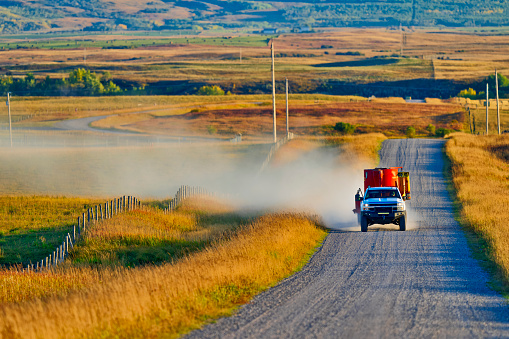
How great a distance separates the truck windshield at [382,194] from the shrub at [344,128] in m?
66.2

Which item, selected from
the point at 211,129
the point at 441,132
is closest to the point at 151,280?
the point at 211,129

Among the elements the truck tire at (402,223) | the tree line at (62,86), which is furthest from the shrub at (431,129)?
the tree line at (62,86)

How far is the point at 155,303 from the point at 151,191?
127 feet

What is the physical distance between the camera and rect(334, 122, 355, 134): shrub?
313 feet

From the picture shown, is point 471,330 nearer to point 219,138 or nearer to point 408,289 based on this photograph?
point 408,289

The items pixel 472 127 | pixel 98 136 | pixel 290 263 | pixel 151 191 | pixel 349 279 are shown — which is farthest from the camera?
pixel 472 127

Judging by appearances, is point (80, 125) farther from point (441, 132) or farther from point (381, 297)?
point (381, 297)

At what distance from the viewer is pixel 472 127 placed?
101m

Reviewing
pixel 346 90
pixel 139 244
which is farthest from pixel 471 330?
pixel 346 90

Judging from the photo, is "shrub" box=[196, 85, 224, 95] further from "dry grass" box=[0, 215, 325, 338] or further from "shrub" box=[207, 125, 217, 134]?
"dry grass" box=[0, 215, 325, 338]

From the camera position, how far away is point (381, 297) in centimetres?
1537

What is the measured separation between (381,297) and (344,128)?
267ft

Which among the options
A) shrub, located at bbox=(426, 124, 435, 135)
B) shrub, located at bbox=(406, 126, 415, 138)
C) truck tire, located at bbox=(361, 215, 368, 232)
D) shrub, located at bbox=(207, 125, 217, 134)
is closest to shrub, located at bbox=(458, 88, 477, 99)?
shrub, located at bbox=(426, 124, 435, 135)

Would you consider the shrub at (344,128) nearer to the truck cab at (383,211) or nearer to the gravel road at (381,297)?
the truck cab at (383,211)
